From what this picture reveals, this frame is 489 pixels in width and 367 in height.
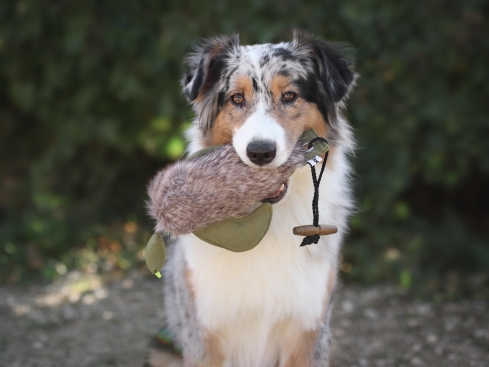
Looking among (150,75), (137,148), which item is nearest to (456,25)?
(150,75)

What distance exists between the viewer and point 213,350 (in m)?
3.32

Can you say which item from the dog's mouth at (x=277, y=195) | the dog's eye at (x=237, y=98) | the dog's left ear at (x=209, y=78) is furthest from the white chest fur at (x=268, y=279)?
the dog's left ear at (x=209, y=78)

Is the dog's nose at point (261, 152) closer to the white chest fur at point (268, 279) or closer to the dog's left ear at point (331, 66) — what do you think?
the white chest fur at point (268, 279)

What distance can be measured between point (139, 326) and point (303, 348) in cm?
248

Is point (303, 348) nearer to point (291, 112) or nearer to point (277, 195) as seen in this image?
point (277, 195)

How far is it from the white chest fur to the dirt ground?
4.82 feet

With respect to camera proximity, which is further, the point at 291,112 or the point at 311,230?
the point at 291,112

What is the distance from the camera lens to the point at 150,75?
20.9ft

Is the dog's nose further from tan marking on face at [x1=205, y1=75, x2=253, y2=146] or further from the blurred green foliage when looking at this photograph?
the blurred green foliage

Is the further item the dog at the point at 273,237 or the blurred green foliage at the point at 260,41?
the blurred green foliage at the point at 260,41

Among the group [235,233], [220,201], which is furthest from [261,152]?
[235,233]

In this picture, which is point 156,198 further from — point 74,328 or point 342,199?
point 74,328

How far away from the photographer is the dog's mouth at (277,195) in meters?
3.09

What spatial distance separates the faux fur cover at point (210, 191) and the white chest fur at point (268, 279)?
1.09 ft
